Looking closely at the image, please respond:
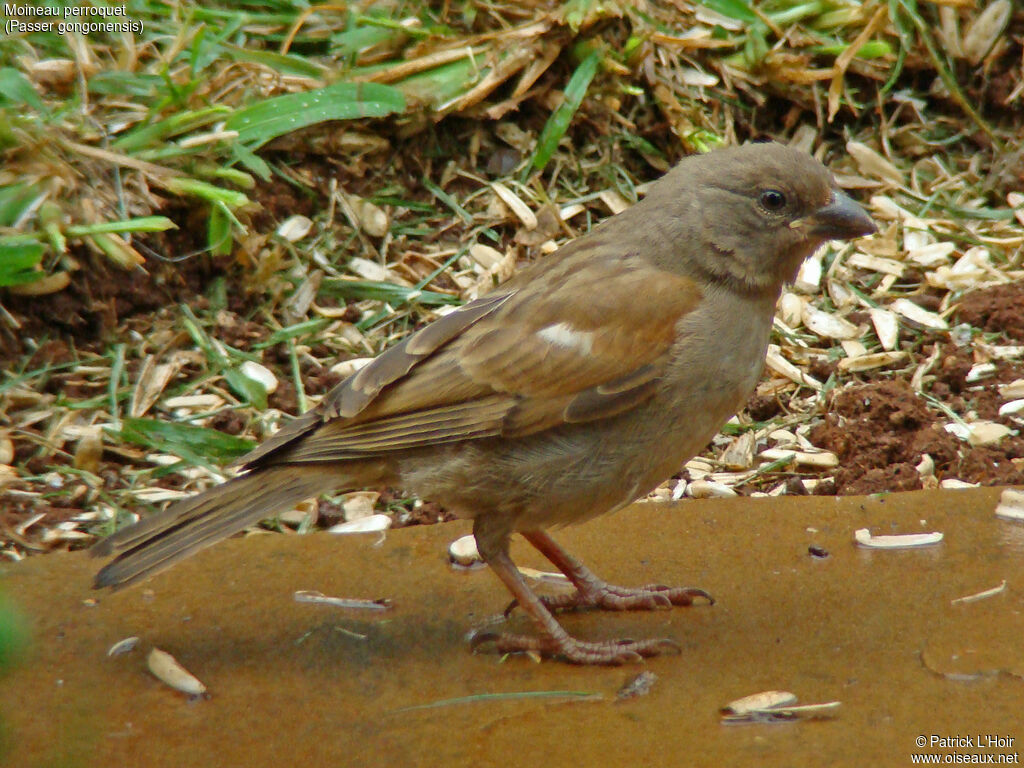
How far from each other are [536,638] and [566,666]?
0.13m

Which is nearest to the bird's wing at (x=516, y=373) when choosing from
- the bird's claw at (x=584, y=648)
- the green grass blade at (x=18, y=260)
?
the bird's claw at (x=584, y=648)

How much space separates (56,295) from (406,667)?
95.2 inches

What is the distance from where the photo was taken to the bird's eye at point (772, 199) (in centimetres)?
375

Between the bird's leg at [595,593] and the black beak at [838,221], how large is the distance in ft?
3.91

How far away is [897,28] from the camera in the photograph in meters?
6.23

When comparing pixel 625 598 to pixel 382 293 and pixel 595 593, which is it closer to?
pixel 595 593

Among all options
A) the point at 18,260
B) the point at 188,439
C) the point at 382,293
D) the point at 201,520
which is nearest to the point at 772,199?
the point at 201,520

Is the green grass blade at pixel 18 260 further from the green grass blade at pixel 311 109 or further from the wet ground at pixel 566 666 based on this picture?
the wet ground at pixel 566 666

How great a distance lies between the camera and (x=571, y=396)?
140 inches

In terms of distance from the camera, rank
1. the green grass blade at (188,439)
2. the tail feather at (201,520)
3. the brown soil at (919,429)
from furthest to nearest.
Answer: the green grass blade at (188,439)
the brown soil at (919,429)
the tail feather at (201,520)

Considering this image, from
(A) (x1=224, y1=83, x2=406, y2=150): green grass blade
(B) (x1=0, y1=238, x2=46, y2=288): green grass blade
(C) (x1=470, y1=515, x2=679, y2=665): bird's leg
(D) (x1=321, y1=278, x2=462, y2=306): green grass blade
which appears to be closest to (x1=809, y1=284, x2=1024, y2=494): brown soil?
(C) (x1=470, y1=515, x2=679, y2=665): bird's leg

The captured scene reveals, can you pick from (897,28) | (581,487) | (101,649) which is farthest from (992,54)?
(101,649)

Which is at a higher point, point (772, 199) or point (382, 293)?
point (772, 199)

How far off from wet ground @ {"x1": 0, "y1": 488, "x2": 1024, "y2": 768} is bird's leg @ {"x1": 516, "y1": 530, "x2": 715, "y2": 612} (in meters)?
0.05
